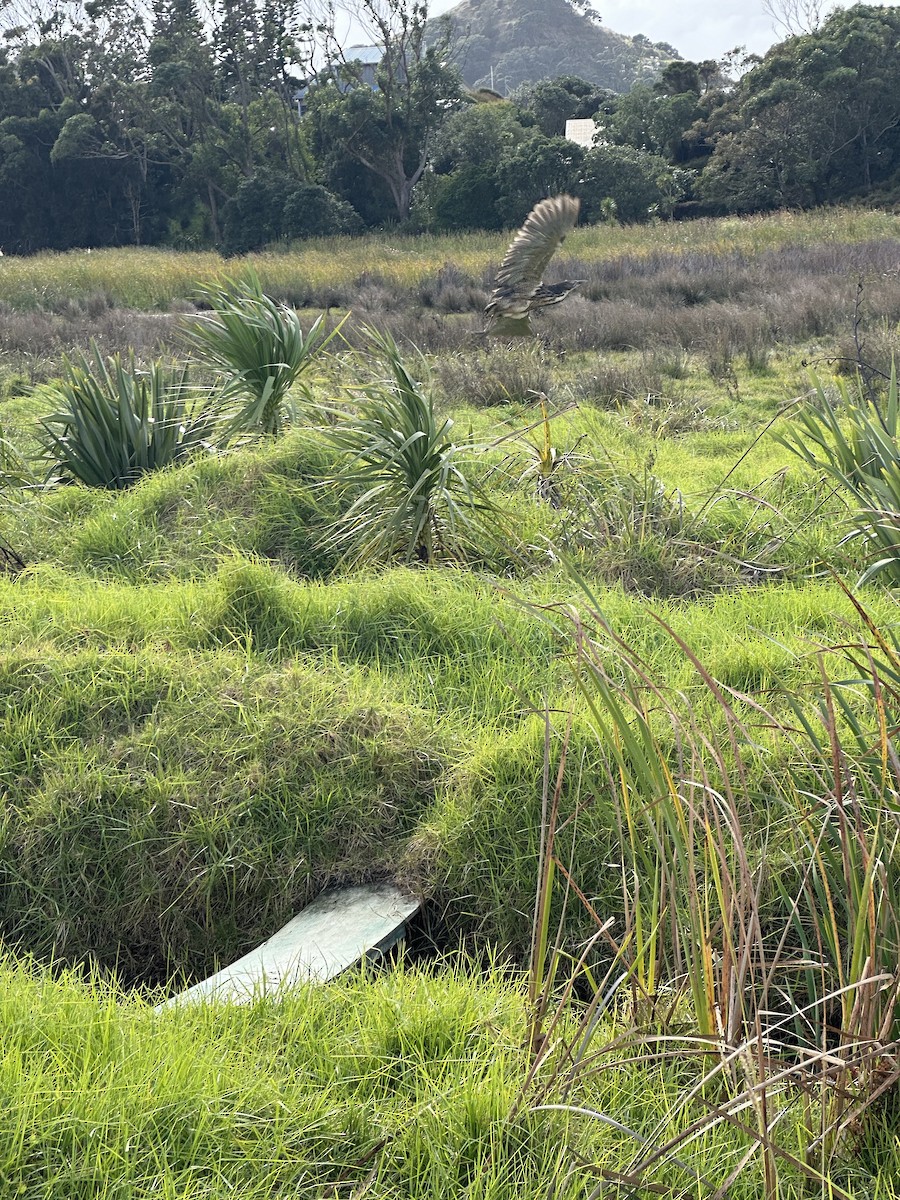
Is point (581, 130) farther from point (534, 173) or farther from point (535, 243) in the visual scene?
point (535, 243)

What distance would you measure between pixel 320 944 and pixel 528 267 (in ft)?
30.3

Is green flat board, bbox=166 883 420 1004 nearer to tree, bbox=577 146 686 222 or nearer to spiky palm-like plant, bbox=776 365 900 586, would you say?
spiky palm-like plant, bbox=776 365 900 586

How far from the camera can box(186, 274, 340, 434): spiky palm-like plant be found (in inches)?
228

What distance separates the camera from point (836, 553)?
169 inches

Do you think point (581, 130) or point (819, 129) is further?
point (581, 130)

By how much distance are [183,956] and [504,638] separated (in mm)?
1546

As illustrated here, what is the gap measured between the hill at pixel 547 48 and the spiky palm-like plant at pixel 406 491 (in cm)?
15090

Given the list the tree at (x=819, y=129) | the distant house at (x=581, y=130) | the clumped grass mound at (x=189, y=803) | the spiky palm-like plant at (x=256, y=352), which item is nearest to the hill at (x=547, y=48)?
the distant house at (x=581, y=130)

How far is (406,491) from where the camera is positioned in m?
4.54

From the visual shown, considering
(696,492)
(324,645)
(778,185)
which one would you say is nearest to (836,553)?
(696,492)

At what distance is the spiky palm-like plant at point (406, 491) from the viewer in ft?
14.6

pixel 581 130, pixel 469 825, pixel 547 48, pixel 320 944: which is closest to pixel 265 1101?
pixel 320 944

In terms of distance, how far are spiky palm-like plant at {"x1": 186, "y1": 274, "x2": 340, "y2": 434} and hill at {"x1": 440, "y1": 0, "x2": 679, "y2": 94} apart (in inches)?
5886

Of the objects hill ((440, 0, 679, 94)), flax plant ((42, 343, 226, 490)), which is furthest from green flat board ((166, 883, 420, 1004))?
hill ((440, 0, 679, 94))
